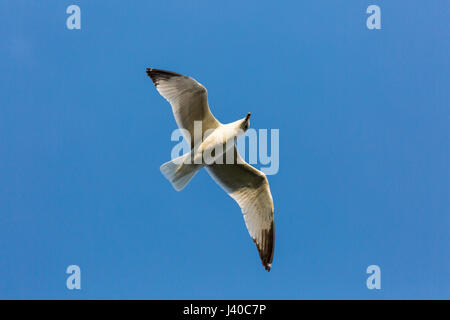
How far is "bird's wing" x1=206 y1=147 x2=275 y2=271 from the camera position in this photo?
716cm

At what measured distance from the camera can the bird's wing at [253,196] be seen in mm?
7160

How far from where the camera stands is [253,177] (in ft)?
23.8

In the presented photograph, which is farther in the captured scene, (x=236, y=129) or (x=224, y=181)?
(x=224, y=181)

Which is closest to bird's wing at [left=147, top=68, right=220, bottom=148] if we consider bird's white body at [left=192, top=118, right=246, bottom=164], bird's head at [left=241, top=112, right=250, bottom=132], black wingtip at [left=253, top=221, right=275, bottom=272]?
bird's white body at [left=192, top=118, right=246, bottom=164]

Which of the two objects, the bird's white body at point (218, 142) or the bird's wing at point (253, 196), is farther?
the bird's wing at point (253, 196)

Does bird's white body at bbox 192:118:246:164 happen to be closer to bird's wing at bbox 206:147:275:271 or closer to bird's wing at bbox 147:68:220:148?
bird's wing at bbox 147:68:220:148

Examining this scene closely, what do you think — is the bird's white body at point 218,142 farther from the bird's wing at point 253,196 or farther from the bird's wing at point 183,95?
the bird's wing at point 253,196

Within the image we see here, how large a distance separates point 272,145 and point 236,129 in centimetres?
87

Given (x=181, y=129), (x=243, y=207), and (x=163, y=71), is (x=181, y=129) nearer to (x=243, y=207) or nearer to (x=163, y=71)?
(x=163, y=71)

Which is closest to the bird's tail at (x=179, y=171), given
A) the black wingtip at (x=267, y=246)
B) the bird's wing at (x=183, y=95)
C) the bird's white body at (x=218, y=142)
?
the bird's white body at (x=218, y=142)

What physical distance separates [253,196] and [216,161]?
2.30 ft

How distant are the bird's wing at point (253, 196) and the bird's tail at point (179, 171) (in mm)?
529

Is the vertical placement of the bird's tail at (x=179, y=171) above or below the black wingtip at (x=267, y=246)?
above
